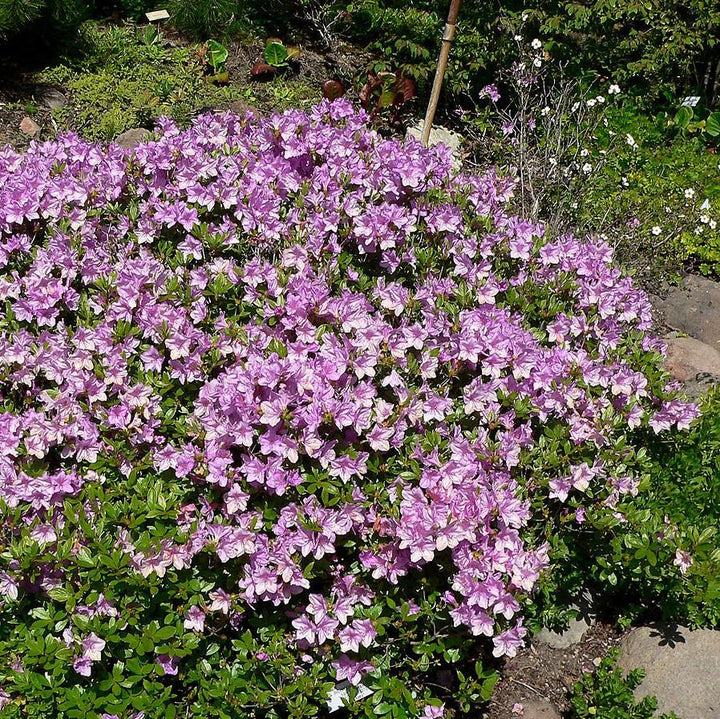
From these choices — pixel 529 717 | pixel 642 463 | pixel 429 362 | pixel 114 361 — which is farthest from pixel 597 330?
pixel 114 361

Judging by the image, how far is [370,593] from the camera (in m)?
2.29

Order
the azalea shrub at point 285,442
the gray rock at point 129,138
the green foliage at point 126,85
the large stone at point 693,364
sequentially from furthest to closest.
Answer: the green foliage at point 126,85, the gray rock at point 129,138, the large stone at point 693,364, the azalea shrub at point 285,442

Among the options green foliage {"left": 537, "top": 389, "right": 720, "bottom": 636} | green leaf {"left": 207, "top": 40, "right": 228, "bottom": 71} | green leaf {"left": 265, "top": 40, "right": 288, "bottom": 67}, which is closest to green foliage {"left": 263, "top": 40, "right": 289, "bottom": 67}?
green leaf {"left": 265, "top": 40, "right": 288, "bottom": 67}

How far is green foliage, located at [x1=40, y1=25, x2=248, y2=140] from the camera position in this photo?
545cm

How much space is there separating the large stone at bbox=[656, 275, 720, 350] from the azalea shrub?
1.76 m

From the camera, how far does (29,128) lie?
5.38 metres

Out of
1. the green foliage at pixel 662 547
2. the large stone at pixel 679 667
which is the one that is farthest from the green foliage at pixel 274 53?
the large stone at pixel 679 667

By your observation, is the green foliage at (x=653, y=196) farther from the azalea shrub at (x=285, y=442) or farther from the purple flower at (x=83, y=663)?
the purple flower at (x=83, y=663)

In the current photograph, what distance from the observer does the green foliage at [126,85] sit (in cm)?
545

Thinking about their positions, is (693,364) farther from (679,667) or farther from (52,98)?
(52,98)

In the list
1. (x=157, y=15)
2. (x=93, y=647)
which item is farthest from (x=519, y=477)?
(x=157, y=15)

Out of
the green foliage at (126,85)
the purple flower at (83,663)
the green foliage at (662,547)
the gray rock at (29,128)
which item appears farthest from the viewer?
the green foliage at (126,85)

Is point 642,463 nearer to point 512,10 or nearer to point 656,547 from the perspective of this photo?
point 656,547

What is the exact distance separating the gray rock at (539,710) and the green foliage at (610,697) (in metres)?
0.06
